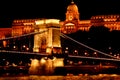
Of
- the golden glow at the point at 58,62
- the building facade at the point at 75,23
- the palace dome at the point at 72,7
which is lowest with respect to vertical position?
the building facade at the point at 75,23

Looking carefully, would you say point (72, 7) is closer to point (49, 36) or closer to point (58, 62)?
point (49, 36)

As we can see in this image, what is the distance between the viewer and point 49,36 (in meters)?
43.0

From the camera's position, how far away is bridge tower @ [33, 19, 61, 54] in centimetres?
4278

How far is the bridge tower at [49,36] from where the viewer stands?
4278 centimetres

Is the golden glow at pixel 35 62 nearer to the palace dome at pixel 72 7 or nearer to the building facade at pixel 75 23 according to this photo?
the building facade at pixel 75 23

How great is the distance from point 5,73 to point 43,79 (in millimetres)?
11275

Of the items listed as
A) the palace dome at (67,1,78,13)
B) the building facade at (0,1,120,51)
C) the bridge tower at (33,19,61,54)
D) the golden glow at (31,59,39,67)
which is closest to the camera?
the golden glow at (31,59,39,67)

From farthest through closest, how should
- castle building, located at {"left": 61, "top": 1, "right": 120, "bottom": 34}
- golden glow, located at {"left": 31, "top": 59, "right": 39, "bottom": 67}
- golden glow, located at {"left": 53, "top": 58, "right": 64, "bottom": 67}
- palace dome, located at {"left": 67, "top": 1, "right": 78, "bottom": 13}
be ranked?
1. palace dome, located at {"left": 67, "top": 1, "right": 78, "bottom": 13}
2. castle building, located at {"left": 61, "top": 1, "right": 120, "bottom": 34}
3. golden glow, located at {"left": 31, "top": 59, "right": 39, "bottom": 67}
4. golden glow, located at {"left": 53, "top": 58, "right": 64, "bottom": 67}

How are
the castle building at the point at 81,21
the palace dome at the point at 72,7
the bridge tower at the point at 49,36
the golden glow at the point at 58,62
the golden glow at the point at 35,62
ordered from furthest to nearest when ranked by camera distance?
1. the palace dome at the point at 72,7
2. the castle building at the point at 81,21
3. the bridge tower at the point at 49,36
4. the golden glow at the point at 35,62
5. the golden glow at the point at 58,62

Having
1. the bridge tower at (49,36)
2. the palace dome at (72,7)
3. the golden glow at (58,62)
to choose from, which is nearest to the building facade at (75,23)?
the palace dome at (72,7)

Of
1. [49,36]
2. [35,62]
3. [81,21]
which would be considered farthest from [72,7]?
[35,62]

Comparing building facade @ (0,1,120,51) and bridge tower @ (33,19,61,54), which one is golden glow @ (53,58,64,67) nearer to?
bridge tower @ (33,19,61,54)

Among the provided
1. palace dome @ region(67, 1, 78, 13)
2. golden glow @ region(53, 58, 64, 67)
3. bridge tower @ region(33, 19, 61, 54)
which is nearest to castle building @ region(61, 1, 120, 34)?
palace dome @ region(67, 1, 78, 13)

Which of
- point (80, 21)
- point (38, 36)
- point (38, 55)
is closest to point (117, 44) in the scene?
point (38, 36)
